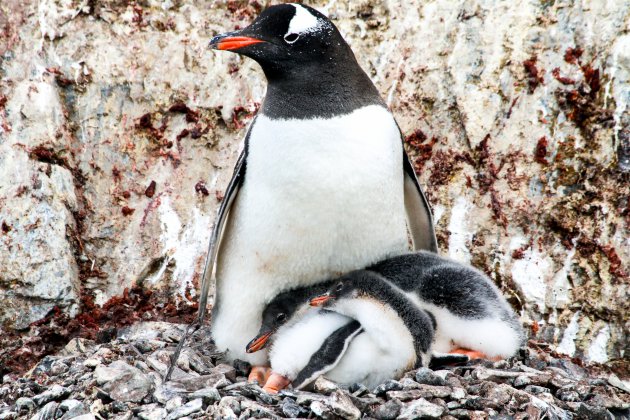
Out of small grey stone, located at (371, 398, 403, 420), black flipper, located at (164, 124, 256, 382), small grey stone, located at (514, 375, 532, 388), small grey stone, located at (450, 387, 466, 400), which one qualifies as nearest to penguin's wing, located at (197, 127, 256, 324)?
black flipper, located at (164, 124, 256, 382)

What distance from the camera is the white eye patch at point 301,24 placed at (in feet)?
10.7

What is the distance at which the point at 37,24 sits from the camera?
446 cm

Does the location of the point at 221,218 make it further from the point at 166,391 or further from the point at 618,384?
the point at 618,384

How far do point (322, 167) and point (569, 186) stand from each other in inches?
68.7

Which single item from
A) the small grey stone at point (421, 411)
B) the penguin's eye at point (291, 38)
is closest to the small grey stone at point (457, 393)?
the small grey stone at point (421, 411)

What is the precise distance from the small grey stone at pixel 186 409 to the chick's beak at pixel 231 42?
143 cm

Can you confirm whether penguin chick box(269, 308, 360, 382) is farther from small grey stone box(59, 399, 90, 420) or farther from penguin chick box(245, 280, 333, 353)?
small grey stone box(59, 399, 90, 420)

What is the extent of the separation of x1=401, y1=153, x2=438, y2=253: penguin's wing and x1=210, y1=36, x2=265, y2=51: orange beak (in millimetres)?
998

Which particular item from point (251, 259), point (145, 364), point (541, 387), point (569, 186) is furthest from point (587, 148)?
point (145, 364)

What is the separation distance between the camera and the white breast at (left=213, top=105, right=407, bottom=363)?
319 centimetres

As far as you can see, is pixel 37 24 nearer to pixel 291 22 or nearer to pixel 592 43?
pixel 291 22

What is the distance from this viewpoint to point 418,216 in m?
3.95

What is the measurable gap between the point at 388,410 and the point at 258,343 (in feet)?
2.32

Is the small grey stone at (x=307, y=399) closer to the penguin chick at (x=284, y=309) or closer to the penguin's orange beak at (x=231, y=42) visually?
the penguin chick at (x=284, y=309)
